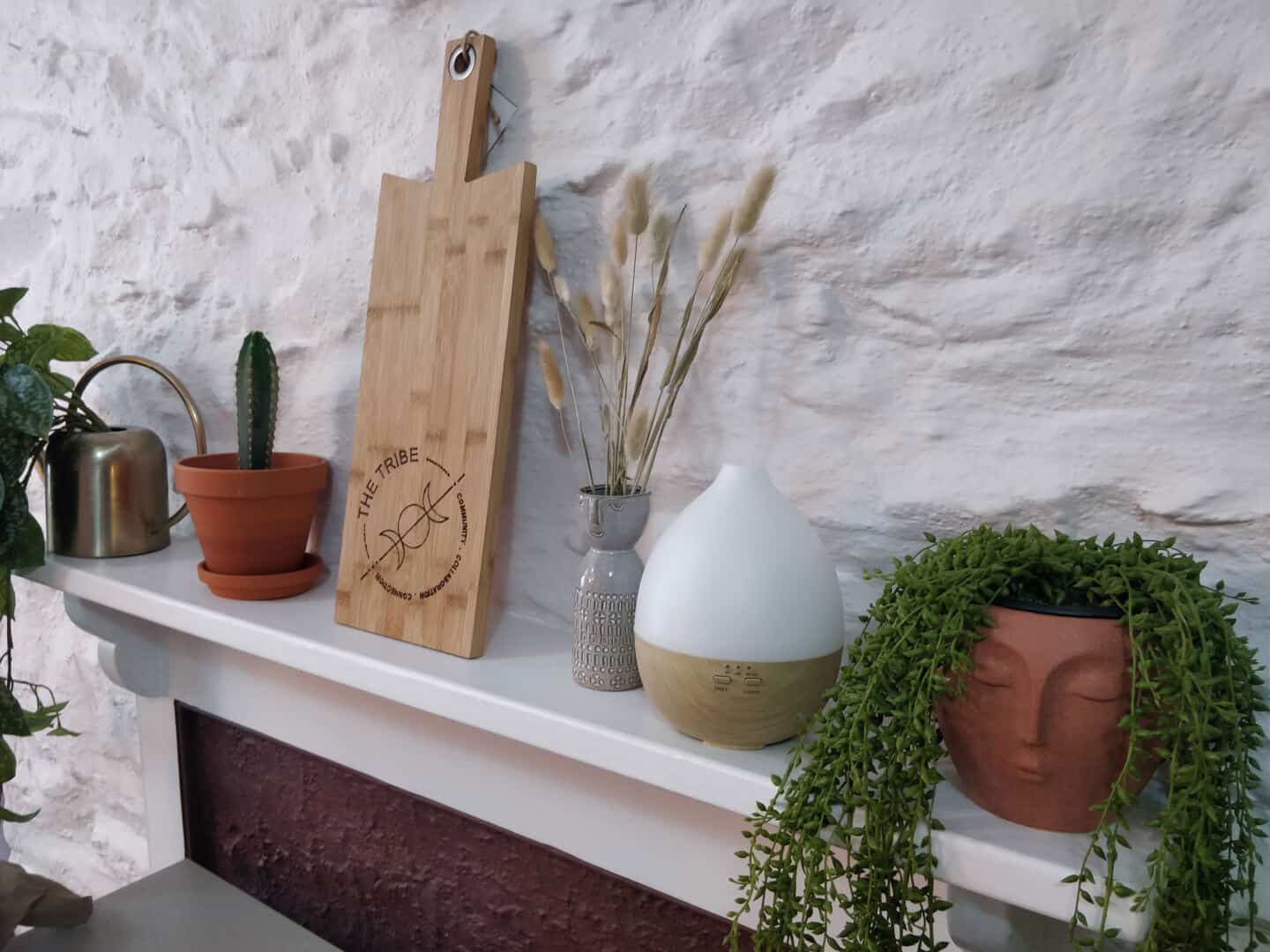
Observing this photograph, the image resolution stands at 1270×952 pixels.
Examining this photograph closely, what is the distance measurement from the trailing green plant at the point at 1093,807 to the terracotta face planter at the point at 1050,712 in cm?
1

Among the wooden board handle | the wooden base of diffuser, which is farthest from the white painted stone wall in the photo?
the wooden base of diffuser

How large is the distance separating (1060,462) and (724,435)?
0.84ft

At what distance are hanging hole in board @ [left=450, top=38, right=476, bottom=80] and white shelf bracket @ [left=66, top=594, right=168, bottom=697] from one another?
2.50 feet

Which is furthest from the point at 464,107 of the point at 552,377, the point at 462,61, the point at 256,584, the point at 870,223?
the point at 256,584

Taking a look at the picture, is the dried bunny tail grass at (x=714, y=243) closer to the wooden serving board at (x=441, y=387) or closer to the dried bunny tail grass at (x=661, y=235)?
the dried bunny tail grass at (x=661, y=235)

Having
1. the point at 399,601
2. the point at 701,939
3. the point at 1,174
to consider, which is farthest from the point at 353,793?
the point at 1,174

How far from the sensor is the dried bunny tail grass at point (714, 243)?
69 centimetres

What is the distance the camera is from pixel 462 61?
2.81 feet

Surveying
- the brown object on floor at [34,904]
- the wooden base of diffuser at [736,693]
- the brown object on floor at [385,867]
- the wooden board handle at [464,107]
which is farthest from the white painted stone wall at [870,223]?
the brown object on floor at [34,904]

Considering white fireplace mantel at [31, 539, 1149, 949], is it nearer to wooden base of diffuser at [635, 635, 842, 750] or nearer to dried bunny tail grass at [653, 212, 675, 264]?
wooden base of diffuser at [635, 635, 842, 750]

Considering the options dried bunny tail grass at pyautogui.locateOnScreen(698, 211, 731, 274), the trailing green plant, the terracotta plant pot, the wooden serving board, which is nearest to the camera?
the trailing green plant

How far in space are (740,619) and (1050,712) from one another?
0.61ft

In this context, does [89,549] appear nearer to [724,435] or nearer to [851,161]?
[724,435]

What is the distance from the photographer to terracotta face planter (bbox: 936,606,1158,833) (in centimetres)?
50
